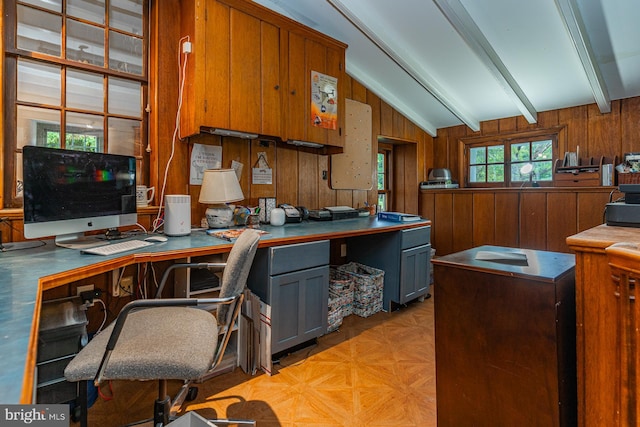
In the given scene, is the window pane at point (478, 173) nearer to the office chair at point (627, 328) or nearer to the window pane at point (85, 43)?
the office chair at point (627, 328)

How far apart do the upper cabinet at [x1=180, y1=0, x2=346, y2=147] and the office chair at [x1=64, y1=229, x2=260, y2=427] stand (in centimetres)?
125

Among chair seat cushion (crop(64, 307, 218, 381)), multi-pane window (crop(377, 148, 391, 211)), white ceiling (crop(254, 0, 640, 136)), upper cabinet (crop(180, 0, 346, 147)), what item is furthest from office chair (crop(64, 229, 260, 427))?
multi-pane window (crop(377, 148, 391, 211))

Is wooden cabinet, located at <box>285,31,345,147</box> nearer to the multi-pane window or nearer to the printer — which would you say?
the multi-pane window

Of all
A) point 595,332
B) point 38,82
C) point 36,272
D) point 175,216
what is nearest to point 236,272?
point 36,272

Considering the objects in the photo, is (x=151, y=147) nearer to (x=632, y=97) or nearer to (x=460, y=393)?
(x=460, y=393)

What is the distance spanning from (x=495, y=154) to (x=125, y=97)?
422 cm

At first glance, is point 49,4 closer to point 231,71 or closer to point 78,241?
point 231,71

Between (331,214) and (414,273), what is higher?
(331,214)

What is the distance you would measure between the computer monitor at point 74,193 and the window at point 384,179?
10.7ft

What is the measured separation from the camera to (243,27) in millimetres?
2283

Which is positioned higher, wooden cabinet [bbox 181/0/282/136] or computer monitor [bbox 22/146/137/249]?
wooden cabinet [bbox 181/0/282/136]

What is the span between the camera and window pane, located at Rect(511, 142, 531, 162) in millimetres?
3988

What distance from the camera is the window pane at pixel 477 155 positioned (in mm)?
4375

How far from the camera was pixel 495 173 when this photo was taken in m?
4.28
